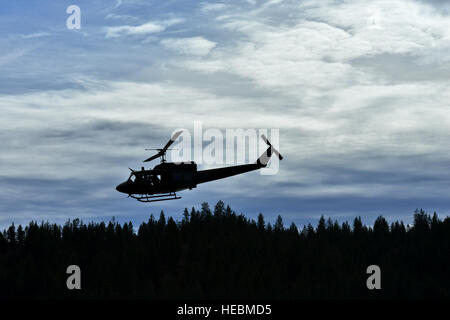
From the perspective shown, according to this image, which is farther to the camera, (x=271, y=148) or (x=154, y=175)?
(x=271, y=148)

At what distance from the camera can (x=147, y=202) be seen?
Answer: 63.2 m
